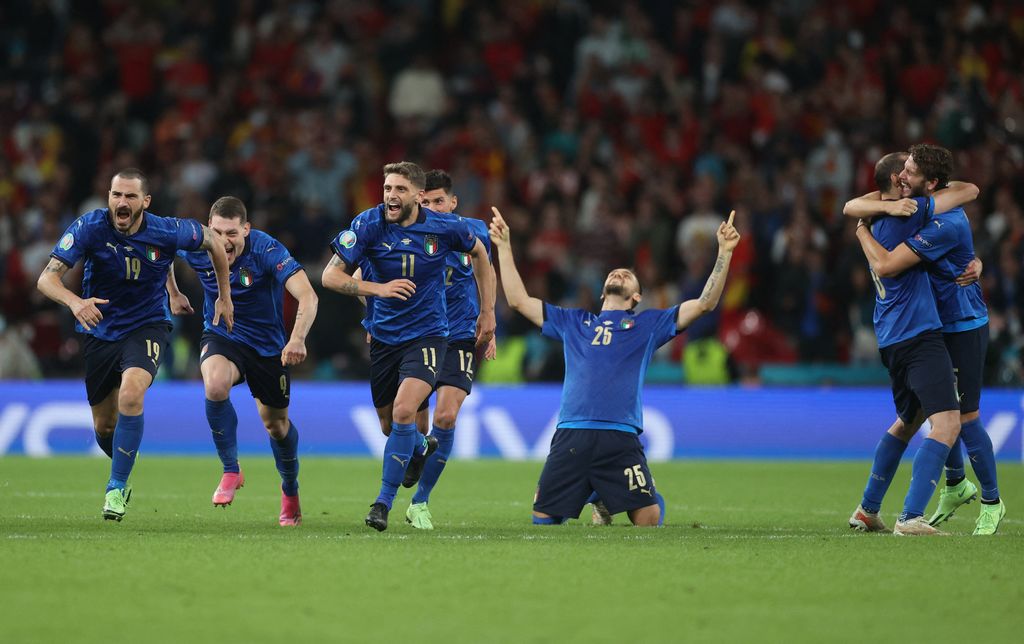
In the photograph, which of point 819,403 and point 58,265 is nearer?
point 58,265

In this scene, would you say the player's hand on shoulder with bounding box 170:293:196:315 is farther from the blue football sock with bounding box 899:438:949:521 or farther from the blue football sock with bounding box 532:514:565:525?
the blue football sock with bounding box 899:438:949:521

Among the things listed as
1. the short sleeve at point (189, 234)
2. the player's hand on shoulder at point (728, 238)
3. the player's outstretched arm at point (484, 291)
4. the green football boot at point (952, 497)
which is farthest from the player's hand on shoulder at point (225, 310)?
the green football boot at point (952, 497)

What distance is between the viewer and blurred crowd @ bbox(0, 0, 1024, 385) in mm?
17750

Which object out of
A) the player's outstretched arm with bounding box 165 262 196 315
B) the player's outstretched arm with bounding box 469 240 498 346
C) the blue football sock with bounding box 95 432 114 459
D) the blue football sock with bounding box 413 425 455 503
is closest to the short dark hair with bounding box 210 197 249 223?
the player's outstretched arm with bounding box 165 262 196 315

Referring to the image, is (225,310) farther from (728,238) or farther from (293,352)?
(728,238)

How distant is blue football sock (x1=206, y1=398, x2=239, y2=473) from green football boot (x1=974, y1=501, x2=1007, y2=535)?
4858 mm

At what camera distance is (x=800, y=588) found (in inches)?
264

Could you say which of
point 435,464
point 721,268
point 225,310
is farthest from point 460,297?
point 721,268

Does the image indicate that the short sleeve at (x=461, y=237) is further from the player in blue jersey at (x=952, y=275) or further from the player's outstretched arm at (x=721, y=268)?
the player in blue jersey at (x=952, y=275)

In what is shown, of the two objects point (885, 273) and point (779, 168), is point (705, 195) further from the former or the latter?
point (885, 273)

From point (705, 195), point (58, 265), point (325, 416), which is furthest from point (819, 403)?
point (58, 265)

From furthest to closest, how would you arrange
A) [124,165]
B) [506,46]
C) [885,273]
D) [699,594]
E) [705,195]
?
[506,46] → [124,165] → [705,195] → [885,273] → [699,594]

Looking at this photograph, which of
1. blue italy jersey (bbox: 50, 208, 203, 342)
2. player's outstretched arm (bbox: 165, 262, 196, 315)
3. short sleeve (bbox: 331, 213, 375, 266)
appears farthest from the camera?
player's outstretched arm (bbox: 165, 262, 196, 315)

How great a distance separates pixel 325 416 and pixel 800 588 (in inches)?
427
